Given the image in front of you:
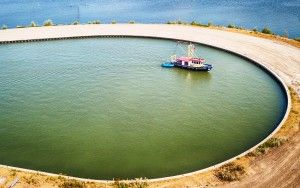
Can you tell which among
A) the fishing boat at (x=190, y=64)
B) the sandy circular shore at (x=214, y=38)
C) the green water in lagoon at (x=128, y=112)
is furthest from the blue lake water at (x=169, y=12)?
the green water in lagoon at (x=128, y=112)

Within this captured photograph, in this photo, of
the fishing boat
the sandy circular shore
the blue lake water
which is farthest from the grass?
the blue lake water

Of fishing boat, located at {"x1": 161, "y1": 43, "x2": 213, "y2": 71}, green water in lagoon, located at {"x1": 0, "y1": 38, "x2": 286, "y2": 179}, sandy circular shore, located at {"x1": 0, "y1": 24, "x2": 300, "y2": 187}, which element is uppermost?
sandy circular shore, located at {"x1": 0, "y1": 24, "x2": 300, "y2": 187}

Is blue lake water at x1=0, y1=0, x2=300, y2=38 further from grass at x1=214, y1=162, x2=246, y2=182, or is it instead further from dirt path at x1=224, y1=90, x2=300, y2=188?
grass at x1=214, y1=162, x2=246, y2=182

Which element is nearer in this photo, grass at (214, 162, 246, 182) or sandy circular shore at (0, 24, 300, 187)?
grass at (214, 162, 246, 182)

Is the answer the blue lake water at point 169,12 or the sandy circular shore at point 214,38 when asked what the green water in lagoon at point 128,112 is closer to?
the sandy circular shore at point 214,38

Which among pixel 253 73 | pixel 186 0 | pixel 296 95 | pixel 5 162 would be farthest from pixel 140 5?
pixel 5 162

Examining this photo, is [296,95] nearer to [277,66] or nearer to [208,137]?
[277,66]

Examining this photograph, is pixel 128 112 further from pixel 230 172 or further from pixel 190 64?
pixel 190 64
